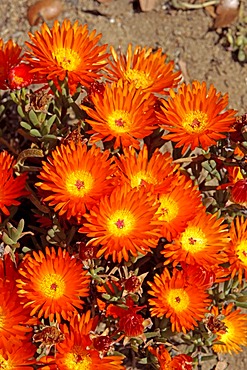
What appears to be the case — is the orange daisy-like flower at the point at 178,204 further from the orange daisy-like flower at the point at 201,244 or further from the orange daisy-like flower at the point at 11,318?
the orange daisy-like flower at the point at 11,318

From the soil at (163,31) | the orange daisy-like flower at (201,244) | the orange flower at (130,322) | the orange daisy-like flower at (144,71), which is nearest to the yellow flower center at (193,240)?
the orange daisy-like flower at (201,244)

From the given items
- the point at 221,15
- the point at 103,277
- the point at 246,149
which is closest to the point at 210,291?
the point at 103,277

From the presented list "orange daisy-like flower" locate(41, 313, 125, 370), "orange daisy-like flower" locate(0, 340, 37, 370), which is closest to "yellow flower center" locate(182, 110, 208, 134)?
"orange daisy-like flower" locate(41, 313, 125, 370)

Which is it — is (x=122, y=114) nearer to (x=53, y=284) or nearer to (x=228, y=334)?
(x=53, y=284)

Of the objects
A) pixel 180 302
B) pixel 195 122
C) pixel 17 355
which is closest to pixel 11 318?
pixel 17 355

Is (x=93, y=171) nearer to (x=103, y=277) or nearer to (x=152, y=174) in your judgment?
(x=152, y=174)

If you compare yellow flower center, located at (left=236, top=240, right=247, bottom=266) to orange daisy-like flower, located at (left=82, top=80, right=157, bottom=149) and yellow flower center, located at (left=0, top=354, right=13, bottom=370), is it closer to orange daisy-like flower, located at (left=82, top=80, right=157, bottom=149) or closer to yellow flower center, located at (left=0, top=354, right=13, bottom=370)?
orange daisy-like flower, located at (left=82, top=80, right=157, bottom=149)
